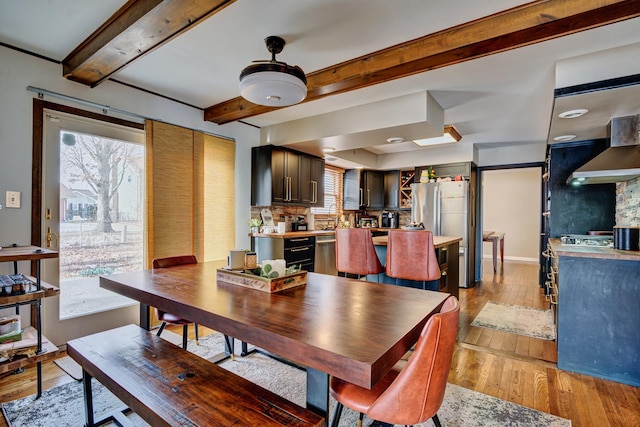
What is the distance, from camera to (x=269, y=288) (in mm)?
1703

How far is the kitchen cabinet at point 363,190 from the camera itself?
6469 millimetres

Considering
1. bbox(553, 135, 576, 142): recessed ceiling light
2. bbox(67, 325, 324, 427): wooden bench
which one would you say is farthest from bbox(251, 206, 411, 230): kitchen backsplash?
bbox(553, 135, 576, 142): recessed ceiling light

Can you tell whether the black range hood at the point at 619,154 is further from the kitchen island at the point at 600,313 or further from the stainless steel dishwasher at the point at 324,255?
the stainless steel dishwasher at the point at 324,255

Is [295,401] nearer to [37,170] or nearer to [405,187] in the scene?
[37,170]

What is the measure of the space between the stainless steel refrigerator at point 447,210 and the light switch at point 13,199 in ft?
17.3

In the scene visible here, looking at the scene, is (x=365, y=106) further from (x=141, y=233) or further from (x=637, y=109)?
(x=141, y=233)

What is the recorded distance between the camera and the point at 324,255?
510cm

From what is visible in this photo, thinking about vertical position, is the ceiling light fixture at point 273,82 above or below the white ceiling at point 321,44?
below

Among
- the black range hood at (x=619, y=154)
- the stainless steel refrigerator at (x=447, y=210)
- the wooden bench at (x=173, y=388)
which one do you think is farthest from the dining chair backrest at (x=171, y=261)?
the stainless steel refrigerator at (x=447, y=210)

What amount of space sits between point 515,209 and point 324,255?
6.24 meters

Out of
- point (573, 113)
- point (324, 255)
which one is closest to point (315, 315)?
point (573, 113)

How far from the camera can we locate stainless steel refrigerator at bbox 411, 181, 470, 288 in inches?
206

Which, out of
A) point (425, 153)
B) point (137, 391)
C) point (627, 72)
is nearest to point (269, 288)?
point (137, 391)

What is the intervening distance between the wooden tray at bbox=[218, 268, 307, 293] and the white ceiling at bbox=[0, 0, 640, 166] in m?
1.67
